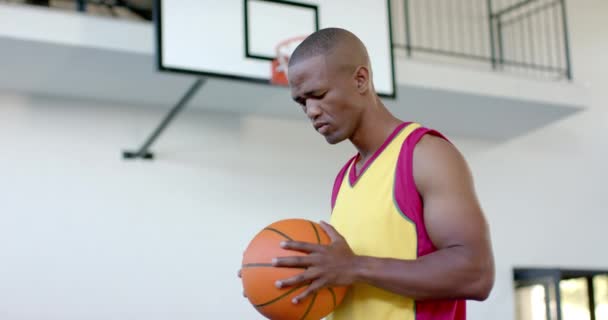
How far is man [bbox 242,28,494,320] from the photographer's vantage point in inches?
66.1

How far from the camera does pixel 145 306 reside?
246 inches

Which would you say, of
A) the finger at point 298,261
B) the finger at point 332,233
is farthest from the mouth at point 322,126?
the finger at point 298,261

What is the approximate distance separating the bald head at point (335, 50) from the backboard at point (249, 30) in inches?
117

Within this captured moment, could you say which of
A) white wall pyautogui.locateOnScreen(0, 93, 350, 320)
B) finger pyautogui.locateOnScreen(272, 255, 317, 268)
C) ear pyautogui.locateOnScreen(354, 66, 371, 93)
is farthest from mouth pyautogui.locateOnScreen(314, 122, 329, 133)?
white wall pyautogui.locateOnScreen(0, 93, 350, 320)

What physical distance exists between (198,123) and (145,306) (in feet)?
5.09

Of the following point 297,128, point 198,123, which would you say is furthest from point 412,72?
point 198,123

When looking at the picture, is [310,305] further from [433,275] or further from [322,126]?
[322,126]

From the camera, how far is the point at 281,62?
5090 millimetres

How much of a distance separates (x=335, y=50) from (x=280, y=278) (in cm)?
53

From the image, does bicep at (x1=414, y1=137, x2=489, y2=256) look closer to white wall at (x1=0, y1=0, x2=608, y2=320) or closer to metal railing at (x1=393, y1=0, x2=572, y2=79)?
white wall at (x1=0, y1=0, x2=608, y2=320)

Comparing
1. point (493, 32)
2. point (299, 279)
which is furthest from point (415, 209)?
point (493, 32)

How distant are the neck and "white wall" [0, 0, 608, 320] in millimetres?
4623

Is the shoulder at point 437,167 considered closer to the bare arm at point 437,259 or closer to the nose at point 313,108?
the bare arm at point 437,259

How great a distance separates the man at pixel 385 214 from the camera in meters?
1.68
